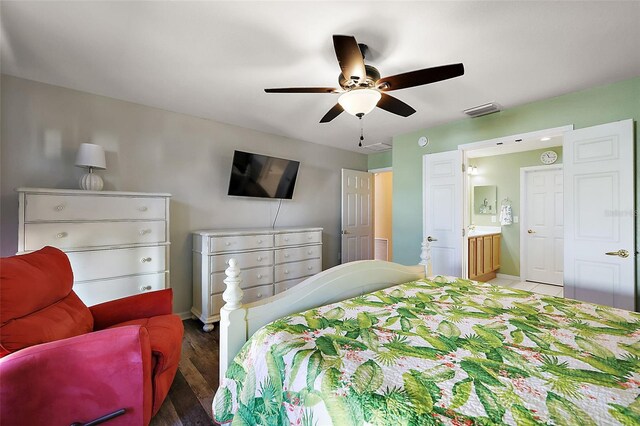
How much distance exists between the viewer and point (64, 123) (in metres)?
2.48

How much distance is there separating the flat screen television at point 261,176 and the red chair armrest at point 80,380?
89.1 inches

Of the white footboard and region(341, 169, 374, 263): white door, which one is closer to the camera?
the white footboard

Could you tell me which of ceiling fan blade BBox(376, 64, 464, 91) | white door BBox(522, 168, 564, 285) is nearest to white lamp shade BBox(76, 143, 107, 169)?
ceiling fan blade BBox(376, 64, 464, 91)

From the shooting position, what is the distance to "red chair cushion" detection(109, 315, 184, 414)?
1485 mm

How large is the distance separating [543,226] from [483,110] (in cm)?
285

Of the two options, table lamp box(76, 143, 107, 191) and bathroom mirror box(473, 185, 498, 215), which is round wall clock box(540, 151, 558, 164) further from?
table lamp box(76, 143, 107, 191)

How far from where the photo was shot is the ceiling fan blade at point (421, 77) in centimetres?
153

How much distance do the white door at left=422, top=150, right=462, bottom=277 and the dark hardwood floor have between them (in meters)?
2.85

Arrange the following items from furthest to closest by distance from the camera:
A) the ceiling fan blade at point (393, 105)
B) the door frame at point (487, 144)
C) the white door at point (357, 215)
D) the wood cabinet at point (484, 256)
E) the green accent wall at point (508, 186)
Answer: the green accent wall at point (508, 186) < the white door at point (357, 215) < the wood cabinet at point (484, 256) < the door frame at point (487, 144) < the ceiling fan blade at point (393, 105)

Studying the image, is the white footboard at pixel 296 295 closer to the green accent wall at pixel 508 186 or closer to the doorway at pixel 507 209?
the doorway at pixel 507 209

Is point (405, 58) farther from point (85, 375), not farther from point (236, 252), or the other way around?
point (85, 375)

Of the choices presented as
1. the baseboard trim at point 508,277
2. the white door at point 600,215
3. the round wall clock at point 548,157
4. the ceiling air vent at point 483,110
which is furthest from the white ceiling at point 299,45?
the baseboard trim at point 508,277

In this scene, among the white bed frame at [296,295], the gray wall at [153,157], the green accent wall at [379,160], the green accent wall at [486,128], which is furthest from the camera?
the green accent wall at [379,160]

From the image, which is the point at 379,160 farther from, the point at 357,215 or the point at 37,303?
the point at 37,303
